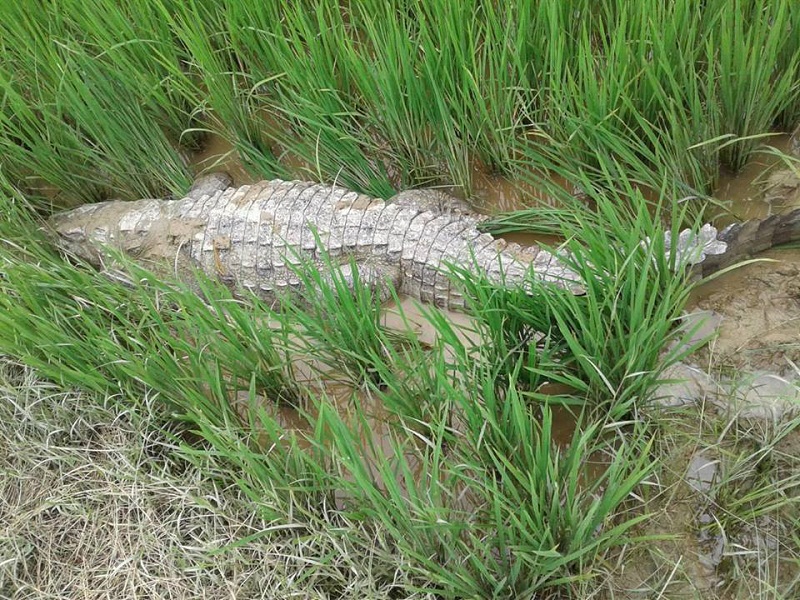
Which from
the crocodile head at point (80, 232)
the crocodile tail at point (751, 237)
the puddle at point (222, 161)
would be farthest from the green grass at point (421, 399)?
the puddle at point (222, 161)

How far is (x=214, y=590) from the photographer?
70.6 inches

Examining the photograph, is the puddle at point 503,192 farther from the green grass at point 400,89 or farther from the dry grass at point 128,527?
the dry grass at point 128,527

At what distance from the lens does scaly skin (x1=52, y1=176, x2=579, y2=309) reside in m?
2.15

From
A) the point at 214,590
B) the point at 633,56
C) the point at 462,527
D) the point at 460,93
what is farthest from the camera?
the point at 460,93

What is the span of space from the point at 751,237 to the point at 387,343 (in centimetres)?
106

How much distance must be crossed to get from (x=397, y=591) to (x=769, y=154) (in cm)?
180

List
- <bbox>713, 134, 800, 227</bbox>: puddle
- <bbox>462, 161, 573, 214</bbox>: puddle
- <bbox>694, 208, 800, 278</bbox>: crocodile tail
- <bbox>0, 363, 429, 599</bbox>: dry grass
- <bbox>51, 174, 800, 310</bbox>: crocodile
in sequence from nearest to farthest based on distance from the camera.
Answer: <bbox>0, 363, 429, 599</bbox>: dry grass, <bbox>694, 208, 800, 278</bbox>: crocodile tail, <bbox>51, 174, 800, 310</bbox>: crocodile, <bbox>713, 134, 800, 227</bbox>: puddle, <bbox>462, 161, 573, 214</bbox>: puddle

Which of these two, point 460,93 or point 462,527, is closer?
point 462,527

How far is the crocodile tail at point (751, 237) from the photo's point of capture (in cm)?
185

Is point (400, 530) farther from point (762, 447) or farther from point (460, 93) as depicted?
point (460, 93)

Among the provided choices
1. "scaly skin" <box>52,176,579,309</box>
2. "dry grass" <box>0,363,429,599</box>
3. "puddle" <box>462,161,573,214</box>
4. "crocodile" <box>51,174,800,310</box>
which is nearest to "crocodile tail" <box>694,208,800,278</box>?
"crocodile" <box>51,174,800,310</box>

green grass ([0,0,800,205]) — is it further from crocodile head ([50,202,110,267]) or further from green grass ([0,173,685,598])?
green grass ([0,173,685,598])

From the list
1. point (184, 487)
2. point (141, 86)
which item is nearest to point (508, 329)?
point (184, 487)

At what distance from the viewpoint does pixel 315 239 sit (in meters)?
2.13
